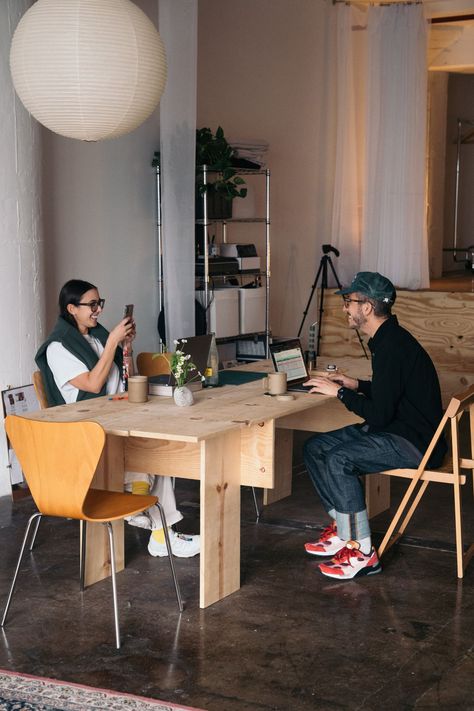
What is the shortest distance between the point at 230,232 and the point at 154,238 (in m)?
1.00

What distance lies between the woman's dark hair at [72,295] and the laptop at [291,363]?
2.91ft

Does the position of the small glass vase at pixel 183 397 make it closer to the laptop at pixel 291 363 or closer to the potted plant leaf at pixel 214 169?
the laptop at pixel 291 363

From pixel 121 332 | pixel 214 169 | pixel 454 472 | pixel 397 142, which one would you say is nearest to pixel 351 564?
pixel 454 472

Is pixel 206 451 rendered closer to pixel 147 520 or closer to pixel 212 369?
pixel 147 520

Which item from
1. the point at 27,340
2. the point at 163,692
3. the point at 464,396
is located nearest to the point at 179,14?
the point at 27,340

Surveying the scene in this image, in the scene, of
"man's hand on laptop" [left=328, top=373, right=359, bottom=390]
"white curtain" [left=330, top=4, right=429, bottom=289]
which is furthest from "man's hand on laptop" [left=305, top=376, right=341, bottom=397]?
"white curtain" [left=330, top=4, right=429, bottom=289]

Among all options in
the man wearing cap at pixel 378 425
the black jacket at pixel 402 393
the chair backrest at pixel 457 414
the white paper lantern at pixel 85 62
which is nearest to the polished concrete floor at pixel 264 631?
the man wearing cap at pixel 378 425

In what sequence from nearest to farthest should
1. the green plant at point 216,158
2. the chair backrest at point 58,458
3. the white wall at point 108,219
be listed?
the chair backrest at point 58,458 < the white wall at point 108,219 < the green plant at point 216,158

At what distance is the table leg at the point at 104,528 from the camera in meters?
3.88

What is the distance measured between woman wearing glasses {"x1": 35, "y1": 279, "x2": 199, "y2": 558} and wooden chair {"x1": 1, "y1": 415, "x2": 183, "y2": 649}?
756 mm

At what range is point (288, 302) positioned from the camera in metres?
8.29

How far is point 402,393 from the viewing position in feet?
13.2

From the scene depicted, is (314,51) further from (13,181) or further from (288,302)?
(13,181)

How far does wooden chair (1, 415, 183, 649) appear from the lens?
10.7 feet
